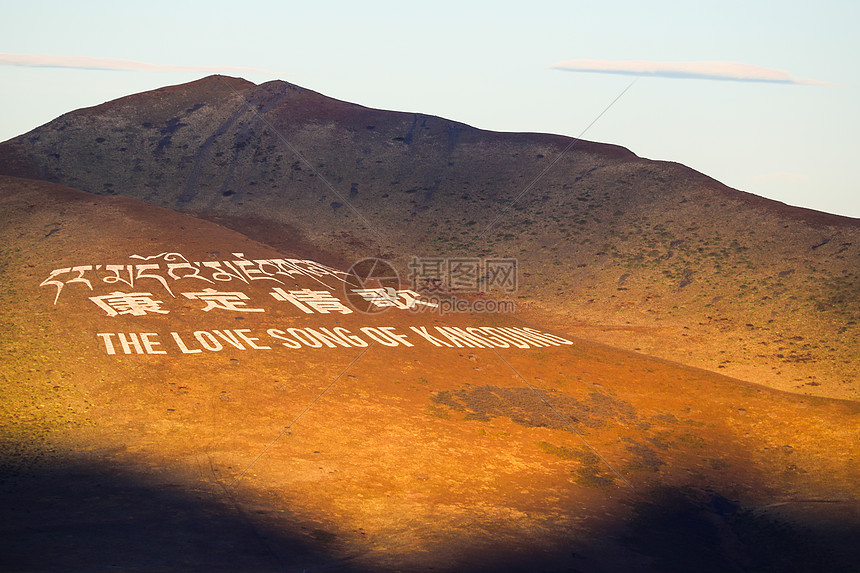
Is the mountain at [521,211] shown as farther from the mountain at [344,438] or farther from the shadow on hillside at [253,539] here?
the shadow on hillside at [253,539]

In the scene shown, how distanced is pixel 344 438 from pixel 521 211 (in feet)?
89.2

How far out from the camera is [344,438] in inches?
639

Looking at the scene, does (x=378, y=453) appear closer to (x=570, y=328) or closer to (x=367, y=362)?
(x=367, y=362)

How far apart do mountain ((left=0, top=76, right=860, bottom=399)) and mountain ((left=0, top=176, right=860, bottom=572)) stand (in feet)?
14.9

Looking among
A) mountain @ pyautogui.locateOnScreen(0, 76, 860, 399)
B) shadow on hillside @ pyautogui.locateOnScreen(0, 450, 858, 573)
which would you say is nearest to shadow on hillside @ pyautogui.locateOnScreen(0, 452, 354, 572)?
shadow on hillside @ pyautogui.locateOnScreen(0, 450, 858, 573)

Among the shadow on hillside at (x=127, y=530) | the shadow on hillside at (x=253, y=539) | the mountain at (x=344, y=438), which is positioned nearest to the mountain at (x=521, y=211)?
the mountain at (x=344, y=438)

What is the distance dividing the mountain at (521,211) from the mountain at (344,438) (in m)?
4.53

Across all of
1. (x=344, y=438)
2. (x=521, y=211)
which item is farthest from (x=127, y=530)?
(x=521, y=211)

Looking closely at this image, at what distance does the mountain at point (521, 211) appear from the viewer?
1081 inches

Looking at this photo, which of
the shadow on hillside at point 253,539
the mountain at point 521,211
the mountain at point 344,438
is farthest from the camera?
the mountain at point 521,211

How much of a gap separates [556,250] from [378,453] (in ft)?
76.8

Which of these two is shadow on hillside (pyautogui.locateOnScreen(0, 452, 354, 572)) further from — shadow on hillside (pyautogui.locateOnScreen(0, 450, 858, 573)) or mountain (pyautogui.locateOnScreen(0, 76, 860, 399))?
mountain (pyautogui.locateOnScreen(0, 76, 860, 399))

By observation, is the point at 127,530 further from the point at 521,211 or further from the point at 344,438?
the point at 521,211

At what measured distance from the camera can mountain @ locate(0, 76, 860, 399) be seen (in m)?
27.5
